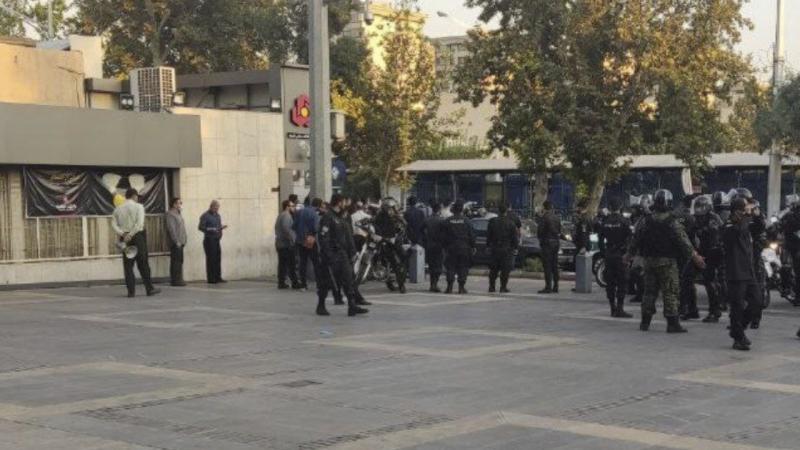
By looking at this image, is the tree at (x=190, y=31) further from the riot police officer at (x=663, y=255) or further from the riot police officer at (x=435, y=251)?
the riot police officer at (x=663, y=255)

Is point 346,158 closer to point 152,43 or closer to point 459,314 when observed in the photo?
point 152,43

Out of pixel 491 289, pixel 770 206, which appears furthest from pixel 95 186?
pixel 770 206

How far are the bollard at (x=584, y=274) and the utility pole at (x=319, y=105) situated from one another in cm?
499

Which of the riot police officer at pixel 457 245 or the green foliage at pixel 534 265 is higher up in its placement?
the riot police officer at pixel 457 245

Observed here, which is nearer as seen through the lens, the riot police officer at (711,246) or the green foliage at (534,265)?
the riot police officer at (711,246)

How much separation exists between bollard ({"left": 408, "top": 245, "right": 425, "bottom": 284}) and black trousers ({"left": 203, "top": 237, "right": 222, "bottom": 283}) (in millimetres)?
3879

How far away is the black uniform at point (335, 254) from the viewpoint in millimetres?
14372

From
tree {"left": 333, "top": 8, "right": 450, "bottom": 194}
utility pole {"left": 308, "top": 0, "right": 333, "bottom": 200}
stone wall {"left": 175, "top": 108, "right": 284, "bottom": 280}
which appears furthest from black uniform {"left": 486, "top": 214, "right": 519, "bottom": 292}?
tree {"left": 333, "top": 8, "right": 450, "bottom": 194}

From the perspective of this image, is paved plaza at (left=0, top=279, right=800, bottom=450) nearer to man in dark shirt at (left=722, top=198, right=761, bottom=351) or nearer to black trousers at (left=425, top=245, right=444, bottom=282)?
man in dark shirt at (left=722, top=198, right=761, bottom=351)

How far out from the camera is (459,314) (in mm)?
14891

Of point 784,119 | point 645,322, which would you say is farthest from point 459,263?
point 784,119

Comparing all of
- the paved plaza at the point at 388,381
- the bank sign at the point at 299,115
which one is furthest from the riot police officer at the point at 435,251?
the bank sign at the point at 299,115

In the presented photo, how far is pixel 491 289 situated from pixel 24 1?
3730 cm

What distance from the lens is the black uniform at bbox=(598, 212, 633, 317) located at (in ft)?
47.8
